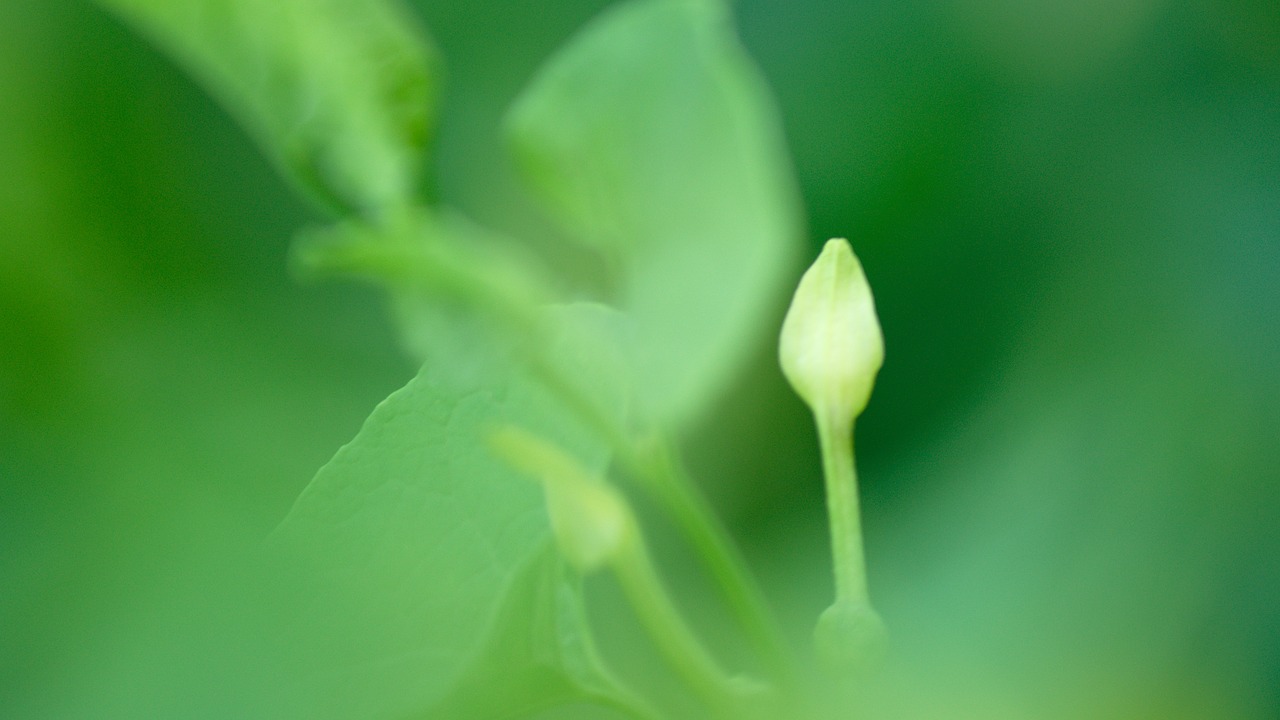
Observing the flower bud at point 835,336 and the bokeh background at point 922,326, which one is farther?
the bokeh background at point 922,326

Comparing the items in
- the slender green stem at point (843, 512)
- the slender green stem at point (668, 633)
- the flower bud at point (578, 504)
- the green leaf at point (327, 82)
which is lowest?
the slender green stem at point (668, 633)

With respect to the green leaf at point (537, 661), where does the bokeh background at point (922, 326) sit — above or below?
above

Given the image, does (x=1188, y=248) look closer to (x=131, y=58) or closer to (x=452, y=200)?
(x=452, y=200)

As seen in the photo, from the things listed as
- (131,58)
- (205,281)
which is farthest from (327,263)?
(131,58)

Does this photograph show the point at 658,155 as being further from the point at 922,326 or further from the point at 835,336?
the point at 922,326

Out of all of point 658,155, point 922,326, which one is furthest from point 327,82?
point 922,326
